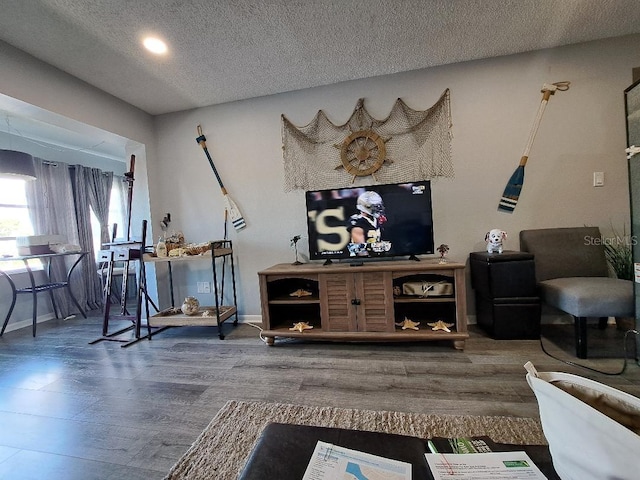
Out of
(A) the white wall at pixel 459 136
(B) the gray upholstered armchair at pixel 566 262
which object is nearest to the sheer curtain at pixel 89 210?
(A) the white wall at pixel 459 136

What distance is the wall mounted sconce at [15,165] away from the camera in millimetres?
2410

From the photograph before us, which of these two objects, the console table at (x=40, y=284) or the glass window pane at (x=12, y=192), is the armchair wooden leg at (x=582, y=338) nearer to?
the console table at (x=40, y=284)

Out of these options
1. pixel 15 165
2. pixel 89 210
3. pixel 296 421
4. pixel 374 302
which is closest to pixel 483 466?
pixel 296 421

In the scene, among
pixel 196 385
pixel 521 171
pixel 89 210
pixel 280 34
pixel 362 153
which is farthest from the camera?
pixel 89 210

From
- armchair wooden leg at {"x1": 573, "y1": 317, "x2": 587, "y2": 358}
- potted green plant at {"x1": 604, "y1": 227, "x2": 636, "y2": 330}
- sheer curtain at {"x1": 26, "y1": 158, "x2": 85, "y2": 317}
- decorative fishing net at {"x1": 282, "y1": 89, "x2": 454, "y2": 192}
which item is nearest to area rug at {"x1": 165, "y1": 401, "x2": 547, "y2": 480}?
armchair wooden leg at {"x1": 573, "y1": 317, "x2": 587, "y2": 358}

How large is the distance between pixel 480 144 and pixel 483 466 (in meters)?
2.35

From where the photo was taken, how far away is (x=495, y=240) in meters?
2.00

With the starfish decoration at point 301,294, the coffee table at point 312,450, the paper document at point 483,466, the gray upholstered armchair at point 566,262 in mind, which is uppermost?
the gray upholstered armchair at point 566,262

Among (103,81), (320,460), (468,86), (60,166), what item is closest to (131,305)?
(60,166)

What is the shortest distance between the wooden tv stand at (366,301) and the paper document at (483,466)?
1335 mm

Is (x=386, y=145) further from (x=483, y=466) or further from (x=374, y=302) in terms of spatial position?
(x=483, y=466)

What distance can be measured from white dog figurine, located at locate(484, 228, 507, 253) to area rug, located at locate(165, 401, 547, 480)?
1225 mm

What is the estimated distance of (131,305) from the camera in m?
3.52

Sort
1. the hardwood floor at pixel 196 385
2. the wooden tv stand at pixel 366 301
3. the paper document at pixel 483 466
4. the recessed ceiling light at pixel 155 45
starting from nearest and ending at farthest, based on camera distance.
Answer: the paper document at pixel 483 466 → the hardwood floor at pixel 196 385 → the recessed ceiling light at pixel 155 45 → the wooden tv stand at pixel 366 301
